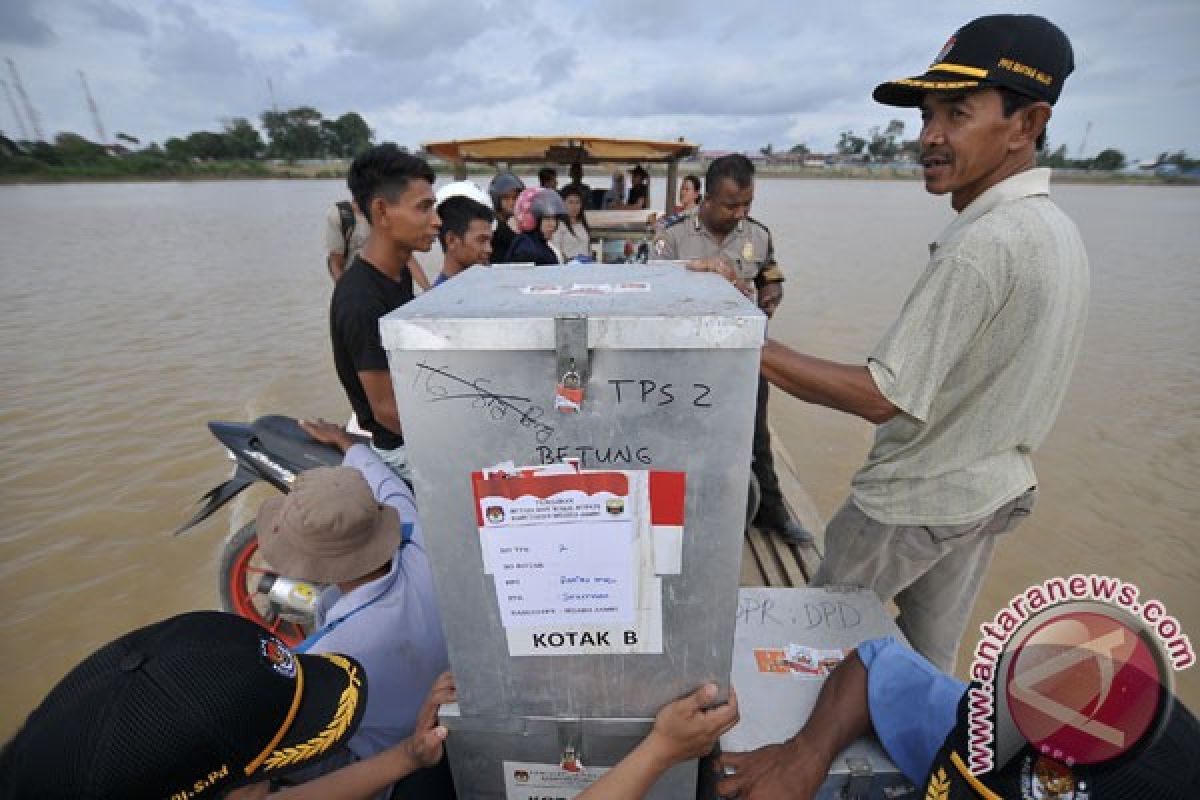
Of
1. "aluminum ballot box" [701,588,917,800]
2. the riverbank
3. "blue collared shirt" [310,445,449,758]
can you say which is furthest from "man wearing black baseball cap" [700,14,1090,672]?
the riverbank

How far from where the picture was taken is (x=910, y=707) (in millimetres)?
1113

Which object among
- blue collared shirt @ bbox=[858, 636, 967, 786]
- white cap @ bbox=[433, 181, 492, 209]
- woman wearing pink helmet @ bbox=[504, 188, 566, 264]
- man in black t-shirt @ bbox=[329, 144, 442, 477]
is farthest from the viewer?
woman wearing pink helmet @ bbox=[504, 188, 566, 264]

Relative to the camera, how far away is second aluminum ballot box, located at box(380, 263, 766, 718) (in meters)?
0.71

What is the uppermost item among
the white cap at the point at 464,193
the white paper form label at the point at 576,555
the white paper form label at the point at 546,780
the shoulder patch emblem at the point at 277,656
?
the white cap at the point at 464,193

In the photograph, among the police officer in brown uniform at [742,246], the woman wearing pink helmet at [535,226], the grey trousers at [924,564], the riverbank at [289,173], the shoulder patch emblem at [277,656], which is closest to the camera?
the shoulder patch emblem at [277,656]

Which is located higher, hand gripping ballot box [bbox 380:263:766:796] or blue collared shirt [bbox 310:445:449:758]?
hand gripping ballot box [bbox 380:263:766:796]

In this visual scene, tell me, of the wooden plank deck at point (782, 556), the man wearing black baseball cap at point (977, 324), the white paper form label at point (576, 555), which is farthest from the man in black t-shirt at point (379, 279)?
the wooden plank deck at point (782, 556)

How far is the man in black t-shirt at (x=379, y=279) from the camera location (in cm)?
189

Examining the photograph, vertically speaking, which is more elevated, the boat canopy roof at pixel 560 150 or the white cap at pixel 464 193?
the boat canopy roof at pixel 560 150

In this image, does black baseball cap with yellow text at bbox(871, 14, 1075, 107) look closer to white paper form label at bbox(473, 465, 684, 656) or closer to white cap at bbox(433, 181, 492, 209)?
white paper form label at bbox(473, 465, 684, 656)

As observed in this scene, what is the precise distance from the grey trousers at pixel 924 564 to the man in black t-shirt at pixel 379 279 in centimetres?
150

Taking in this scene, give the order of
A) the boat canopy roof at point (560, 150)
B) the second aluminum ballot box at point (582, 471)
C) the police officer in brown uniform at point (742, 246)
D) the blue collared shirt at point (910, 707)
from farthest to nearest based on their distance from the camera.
→ the boat canopy roof at point (560, 150) → the police officer in brown uniform at point (742, 246) → the blue collared shirt at point (910, 707) → the second aluminum ballot box at point (582, 471)

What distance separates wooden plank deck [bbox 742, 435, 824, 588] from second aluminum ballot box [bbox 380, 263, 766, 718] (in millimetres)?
1644

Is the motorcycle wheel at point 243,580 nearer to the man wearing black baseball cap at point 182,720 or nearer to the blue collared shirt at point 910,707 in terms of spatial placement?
the man wearing black baseball cap at point 182,720
